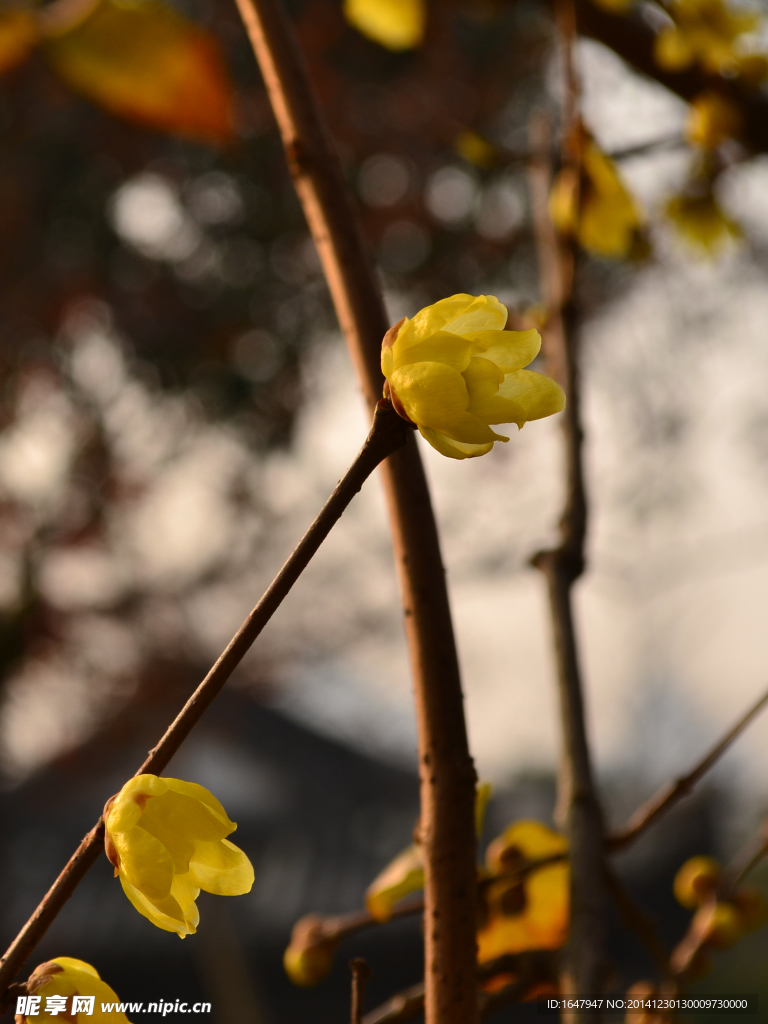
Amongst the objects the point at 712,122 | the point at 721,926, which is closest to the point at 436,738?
the point at 721,926

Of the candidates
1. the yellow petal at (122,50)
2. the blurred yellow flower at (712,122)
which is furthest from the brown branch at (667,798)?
the yellow petal at (122,50)

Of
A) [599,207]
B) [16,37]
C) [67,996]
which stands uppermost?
[16,37]

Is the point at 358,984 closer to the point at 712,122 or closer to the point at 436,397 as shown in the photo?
the point at 436,397

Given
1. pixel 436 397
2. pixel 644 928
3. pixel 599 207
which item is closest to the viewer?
pixel 436 397

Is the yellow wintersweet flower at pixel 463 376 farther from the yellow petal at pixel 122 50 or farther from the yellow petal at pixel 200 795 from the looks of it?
the yellow petal at pixel 122 50

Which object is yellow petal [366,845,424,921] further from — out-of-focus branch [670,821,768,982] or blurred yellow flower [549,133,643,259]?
blurred yellow flower [549,133,643,259]

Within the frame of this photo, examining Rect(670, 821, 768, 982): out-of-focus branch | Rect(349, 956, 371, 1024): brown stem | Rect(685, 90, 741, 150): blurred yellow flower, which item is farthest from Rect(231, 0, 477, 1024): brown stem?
Rect(685, 90, 741, 150): blurred yellow flower
